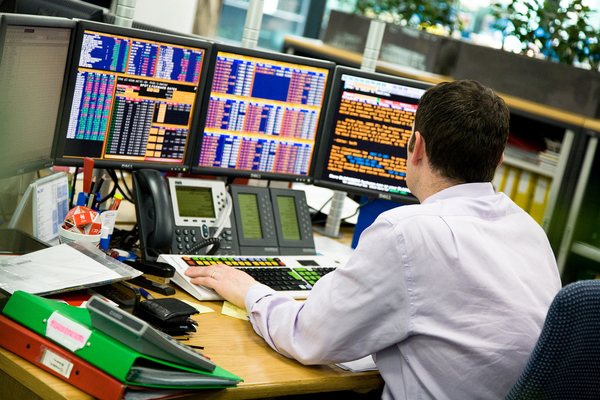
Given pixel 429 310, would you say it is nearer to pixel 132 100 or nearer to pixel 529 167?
pixel 132 100

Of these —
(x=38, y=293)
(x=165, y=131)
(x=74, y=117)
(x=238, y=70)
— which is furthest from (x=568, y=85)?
(x=38, y=293)

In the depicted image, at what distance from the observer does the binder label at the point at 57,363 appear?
101 centimetres

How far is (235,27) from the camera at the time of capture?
18.4 feet

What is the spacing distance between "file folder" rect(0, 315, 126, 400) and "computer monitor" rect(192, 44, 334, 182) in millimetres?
845

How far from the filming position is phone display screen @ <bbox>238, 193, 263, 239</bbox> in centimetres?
182

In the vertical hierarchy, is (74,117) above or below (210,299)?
above

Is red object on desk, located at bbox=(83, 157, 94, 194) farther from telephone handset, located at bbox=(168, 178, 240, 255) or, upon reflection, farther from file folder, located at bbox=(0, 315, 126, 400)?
file folder, located at bbox=(0, 315, 126, 400)

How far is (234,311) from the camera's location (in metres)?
1.43

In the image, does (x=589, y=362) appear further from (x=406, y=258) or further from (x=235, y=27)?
(x=235, y=27)

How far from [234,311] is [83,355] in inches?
18.4

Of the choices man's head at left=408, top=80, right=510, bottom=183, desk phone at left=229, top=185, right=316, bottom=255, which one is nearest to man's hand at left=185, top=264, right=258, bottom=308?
desk phone at left=229, top=185, right=316, bottom=255

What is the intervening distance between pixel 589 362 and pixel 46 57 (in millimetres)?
1281

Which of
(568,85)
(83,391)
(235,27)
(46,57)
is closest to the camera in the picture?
(83,391)

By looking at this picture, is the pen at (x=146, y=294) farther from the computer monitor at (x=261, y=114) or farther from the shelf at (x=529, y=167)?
the shelf at (x=529, y=167)
